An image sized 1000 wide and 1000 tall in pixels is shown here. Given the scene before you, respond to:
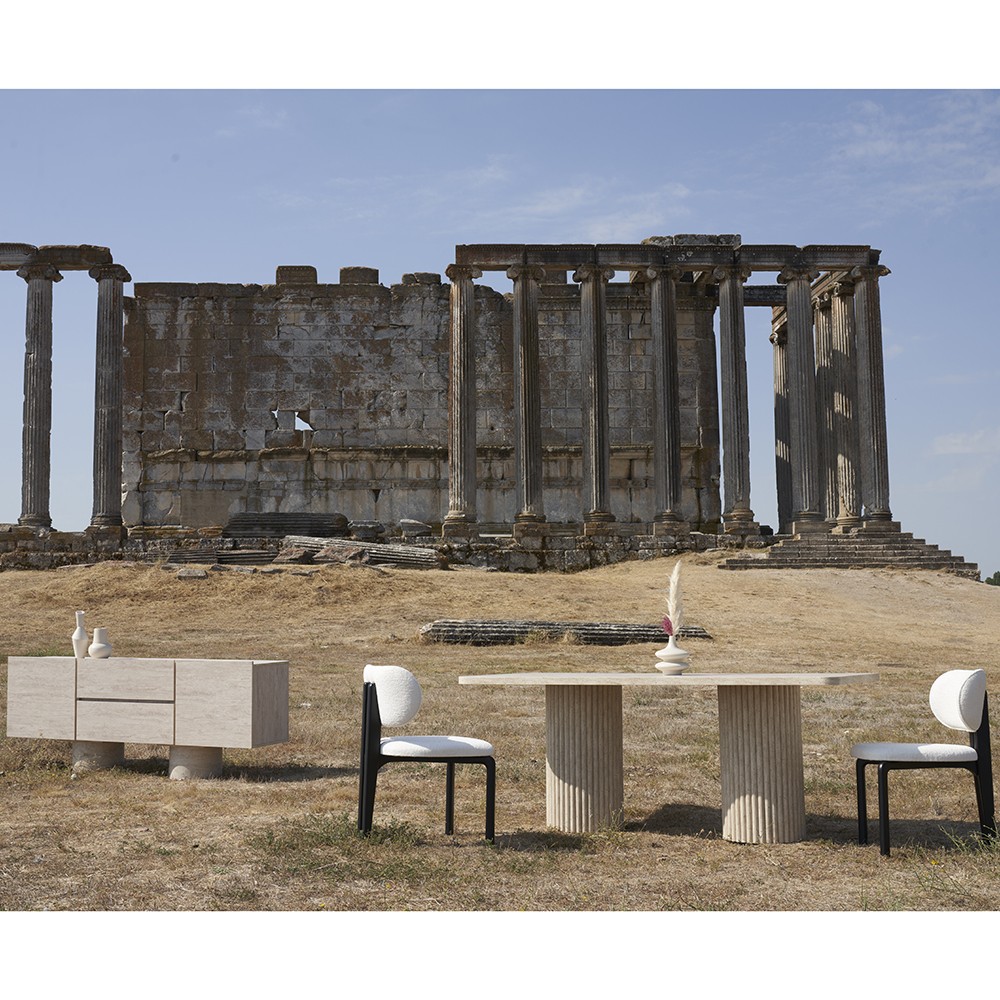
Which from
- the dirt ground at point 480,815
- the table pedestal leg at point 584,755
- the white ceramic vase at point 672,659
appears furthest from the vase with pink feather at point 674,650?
the dirt ground at point 480,815

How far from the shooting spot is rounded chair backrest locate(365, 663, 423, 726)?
26.5ft

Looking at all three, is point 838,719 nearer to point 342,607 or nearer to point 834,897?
point 834,897

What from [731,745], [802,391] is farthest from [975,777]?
[802,391]

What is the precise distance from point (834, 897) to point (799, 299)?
33.0 meters

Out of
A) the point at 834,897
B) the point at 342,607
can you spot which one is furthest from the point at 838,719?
the point at 342,607

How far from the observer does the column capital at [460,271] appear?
3709cm

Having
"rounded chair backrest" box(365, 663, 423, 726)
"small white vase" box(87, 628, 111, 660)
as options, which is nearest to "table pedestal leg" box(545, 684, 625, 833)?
"rounded chair backrest" box(365, 663, 423, 726)

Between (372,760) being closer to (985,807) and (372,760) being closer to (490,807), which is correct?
(490,807)

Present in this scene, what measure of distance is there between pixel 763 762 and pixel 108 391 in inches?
1284

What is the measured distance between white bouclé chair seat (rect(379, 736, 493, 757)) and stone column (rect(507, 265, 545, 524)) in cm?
2866

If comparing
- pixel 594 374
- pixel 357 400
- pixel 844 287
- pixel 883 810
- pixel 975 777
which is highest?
pixel 844 287

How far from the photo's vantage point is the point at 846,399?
4000 cm

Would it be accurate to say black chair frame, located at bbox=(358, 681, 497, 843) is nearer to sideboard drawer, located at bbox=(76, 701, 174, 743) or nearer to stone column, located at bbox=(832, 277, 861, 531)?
sideboard drawer, located at bbox=(76, 701, 174, 743)

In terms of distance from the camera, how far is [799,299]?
3788 cm
